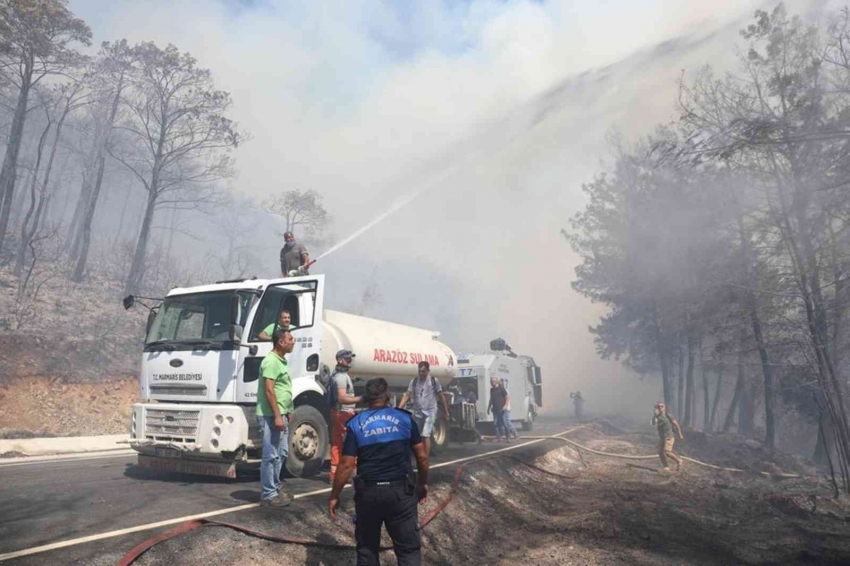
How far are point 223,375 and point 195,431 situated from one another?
2.61ft

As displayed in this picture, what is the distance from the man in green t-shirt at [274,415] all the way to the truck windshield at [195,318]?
1717mm

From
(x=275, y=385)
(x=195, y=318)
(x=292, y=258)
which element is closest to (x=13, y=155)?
(x=292, y=258)

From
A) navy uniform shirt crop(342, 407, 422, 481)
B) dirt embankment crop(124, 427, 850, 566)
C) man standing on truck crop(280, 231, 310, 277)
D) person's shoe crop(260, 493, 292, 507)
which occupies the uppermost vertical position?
man standing on truck crop(280, 231, 310, 277)

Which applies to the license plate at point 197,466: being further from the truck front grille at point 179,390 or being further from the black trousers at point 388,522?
the black trousers at point 388,522

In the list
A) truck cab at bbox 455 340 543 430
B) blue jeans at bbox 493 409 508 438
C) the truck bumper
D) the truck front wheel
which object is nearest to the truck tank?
the truck bumper

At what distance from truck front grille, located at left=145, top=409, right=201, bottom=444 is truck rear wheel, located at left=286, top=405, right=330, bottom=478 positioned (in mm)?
1282

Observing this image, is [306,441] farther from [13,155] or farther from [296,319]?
[13,155]

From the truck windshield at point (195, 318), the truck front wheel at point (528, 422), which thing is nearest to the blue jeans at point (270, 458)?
the truck windshield at point (195, 318)

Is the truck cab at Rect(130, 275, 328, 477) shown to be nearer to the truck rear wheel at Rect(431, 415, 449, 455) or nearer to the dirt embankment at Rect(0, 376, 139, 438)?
the truck rear wheel at Rect(431, 415, 449, 455)

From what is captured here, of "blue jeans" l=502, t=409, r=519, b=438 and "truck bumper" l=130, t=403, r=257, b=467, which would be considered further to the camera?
"blue jeans" l=502, t=409, r=519, b=438

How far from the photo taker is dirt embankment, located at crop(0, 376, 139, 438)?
54.3ft

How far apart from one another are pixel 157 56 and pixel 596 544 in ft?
98.2

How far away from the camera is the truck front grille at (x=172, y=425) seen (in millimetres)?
7777

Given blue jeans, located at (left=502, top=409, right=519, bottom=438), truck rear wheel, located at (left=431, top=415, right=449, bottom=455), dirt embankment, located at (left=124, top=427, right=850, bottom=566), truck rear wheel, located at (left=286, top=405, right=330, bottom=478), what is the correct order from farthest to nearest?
blue jeans, located at (left=502, top=409, right=519, bottom=438) < truck rear wheel, located at (left=431, top=415, right=449, bottom=455) < truck rear wheel, located at (left=286, top=405, right=330, bottom=478) < dirt embankment, located at (left=124, top=427, right=850, bottom=566)
